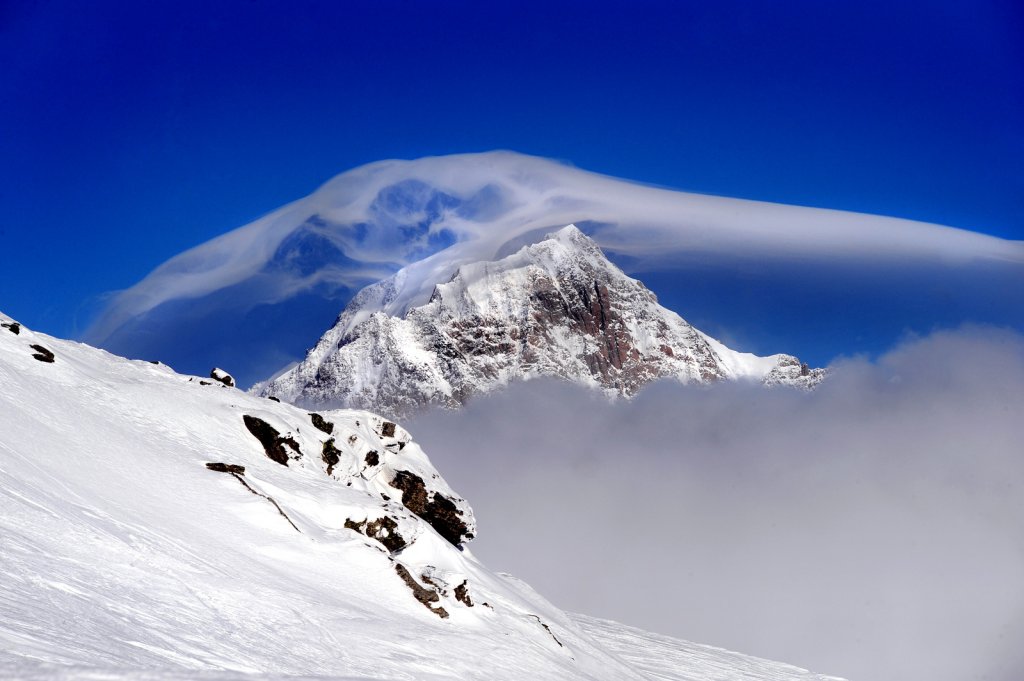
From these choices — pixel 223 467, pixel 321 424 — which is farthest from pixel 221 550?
pixel 321 424

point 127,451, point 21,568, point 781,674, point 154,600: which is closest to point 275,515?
point 127,451

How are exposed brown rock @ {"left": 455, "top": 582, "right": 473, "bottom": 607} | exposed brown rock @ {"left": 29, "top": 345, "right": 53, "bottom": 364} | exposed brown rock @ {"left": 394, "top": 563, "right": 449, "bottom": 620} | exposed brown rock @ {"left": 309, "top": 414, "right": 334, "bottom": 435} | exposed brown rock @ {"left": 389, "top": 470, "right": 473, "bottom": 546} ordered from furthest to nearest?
1. exposed brown rock @ {"left": 389, "top": 470, "right": 473, "bottom": 546}
2. exposed brown rock @ {"left": 309, "top": 414, "right": 334, "bottom": 435}
3. exposed brown rock @ {"left": 455, "top": 582, "right": 473, "bottom": 607}
4. exposed brown rock @ {"left": 29, "top": 345, "right": 53, "bottom": 364}
5. exposed brown rock @ {"left": 394, "top": 563, "right": 449, "bottom": 620}

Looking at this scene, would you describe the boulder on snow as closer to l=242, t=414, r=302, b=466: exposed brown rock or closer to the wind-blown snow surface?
the wind-blown snow surface

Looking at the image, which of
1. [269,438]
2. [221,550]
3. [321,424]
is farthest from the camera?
[321,424]

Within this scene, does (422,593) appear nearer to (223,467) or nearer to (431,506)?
(223,467)

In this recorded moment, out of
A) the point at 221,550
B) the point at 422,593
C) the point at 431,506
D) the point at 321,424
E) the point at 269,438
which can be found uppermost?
the point at 321,424

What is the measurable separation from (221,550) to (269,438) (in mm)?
18288

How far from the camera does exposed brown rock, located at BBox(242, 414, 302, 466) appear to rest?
55406 mm

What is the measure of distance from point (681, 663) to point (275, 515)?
4060cm

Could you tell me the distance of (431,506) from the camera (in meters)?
68.1

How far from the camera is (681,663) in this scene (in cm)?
7225

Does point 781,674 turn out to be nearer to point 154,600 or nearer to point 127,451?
point 127,451

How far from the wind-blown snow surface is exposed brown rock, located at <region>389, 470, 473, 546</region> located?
0.54ft

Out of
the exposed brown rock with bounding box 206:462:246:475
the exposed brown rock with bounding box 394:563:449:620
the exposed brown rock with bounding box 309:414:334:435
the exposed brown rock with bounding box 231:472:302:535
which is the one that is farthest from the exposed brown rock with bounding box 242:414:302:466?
the exposed brown rock with bounding box 394:563:449:620
